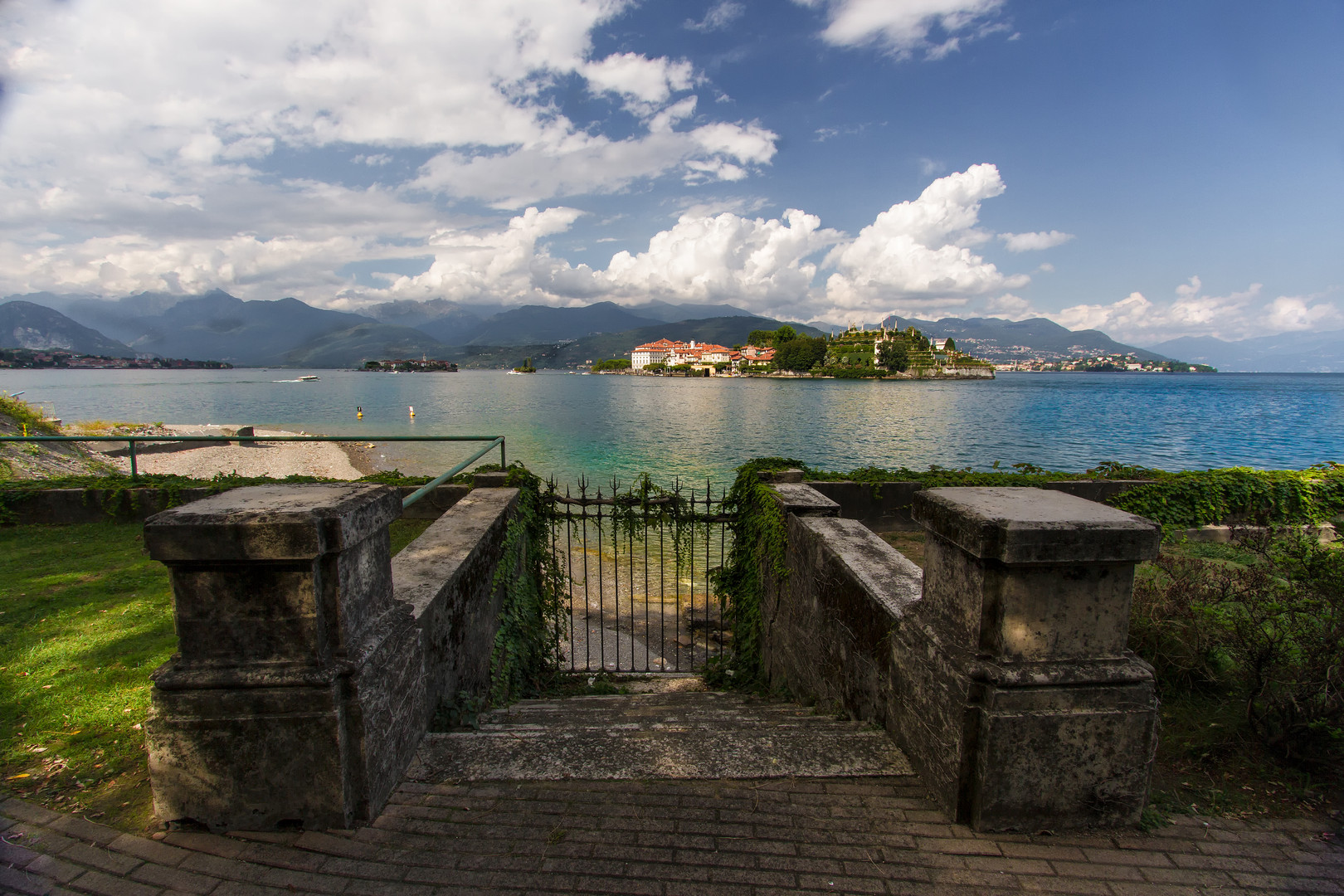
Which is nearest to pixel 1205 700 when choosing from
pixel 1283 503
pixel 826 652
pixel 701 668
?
pixel 826 652

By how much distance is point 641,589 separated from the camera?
999 centimetres

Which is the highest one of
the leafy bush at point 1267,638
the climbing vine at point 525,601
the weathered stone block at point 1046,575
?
the weathered stone block at point 1046,575

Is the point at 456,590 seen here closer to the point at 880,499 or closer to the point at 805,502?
the point at 805,502

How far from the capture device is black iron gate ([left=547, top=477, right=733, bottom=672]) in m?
5.98

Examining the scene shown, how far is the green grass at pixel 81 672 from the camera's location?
243 centimetres

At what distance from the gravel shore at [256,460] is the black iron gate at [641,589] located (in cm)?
1176

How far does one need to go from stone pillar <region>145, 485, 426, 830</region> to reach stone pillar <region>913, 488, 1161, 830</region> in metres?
2.34

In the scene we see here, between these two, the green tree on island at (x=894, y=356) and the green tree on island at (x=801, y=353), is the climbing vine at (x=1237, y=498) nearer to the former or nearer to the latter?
the green tree on island at (x=894, y=356)

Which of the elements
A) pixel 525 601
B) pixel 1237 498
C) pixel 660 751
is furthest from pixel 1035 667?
pixel 1237 498

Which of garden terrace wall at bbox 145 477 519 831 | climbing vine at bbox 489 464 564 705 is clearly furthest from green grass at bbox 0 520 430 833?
climbing vine at bbox 489 464 564 705

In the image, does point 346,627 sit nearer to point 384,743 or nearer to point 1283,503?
point 384,743

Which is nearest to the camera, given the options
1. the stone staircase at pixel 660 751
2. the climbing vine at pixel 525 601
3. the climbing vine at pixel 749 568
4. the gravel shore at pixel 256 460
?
the stone staircase at pixel 660 751

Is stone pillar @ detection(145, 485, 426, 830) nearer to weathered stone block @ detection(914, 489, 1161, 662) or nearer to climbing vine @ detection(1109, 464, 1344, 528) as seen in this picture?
weathered stone block @ detection(914, 489, 1161, 662)

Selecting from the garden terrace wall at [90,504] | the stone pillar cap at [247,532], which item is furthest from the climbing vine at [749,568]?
the garden terrace wall at [90,504]
